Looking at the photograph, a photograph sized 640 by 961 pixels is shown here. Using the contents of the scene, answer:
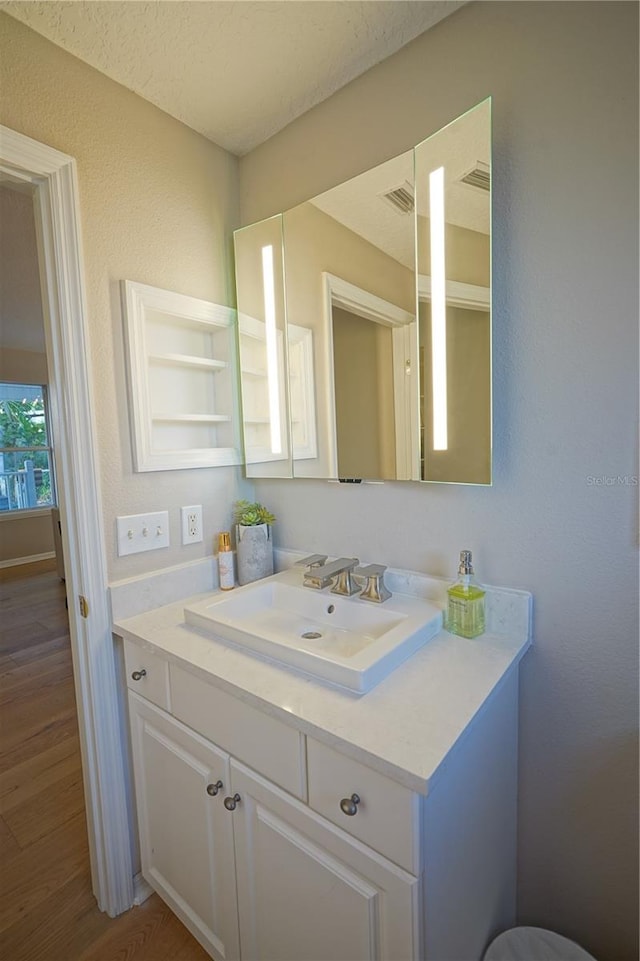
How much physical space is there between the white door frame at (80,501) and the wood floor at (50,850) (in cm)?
9

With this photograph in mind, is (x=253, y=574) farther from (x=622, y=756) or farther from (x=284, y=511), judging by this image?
(x=622, y=756)

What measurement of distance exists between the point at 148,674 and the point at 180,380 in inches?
35.2

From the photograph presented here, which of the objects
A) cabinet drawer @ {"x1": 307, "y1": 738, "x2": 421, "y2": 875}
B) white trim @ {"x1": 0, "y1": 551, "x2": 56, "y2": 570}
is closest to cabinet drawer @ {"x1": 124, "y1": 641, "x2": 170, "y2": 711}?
cabinet drawer @ {"x1": 307, "y1": 738, "x2": 421, "y2": 875}

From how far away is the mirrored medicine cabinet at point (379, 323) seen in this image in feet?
3.34

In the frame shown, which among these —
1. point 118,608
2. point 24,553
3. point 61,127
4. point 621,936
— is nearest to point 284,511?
point 118,608

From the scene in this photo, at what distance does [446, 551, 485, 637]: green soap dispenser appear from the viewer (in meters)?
1.02

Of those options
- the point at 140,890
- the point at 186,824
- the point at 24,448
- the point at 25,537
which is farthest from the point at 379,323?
the point at 25,537

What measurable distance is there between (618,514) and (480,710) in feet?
1.64

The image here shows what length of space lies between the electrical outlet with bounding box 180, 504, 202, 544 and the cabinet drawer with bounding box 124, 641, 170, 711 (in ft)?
1.15

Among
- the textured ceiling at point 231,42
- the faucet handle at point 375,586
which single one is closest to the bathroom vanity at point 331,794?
the faucet handle at point 375,586

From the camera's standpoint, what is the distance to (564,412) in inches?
37.3

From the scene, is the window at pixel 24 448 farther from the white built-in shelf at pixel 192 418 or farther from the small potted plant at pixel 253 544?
the small potted plant at pixel 253 544

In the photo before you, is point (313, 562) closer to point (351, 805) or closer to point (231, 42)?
point (351, 805)

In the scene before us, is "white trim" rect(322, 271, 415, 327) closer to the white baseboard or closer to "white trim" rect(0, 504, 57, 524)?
the white baseboard
